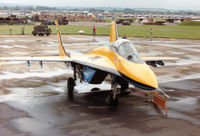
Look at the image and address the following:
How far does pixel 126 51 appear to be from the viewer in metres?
12.4

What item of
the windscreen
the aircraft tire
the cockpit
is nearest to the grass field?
the cockpit

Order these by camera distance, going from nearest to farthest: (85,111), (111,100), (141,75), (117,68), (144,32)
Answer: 1. (141,75)
2. (117,68)
3. (85,111)
4. (111,100)
5. (144,32)

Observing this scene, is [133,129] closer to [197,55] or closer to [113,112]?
[113,112]

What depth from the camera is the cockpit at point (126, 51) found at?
1215 cm

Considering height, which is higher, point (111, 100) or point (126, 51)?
point (126, 51)

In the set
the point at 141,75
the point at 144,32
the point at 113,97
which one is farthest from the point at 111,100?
the point at 144,32

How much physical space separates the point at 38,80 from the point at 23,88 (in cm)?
211

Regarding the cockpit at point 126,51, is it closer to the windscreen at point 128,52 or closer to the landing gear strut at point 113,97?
the windscreen at point 128,52

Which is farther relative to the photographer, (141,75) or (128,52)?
(128,52)

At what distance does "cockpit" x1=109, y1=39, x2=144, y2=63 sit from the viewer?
12.1 metres

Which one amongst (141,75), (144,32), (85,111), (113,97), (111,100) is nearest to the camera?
(141,75)

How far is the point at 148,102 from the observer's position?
13586 millimetres

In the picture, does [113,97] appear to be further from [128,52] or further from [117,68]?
[128,52]

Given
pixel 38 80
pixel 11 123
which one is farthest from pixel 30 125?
pixel 38 80
